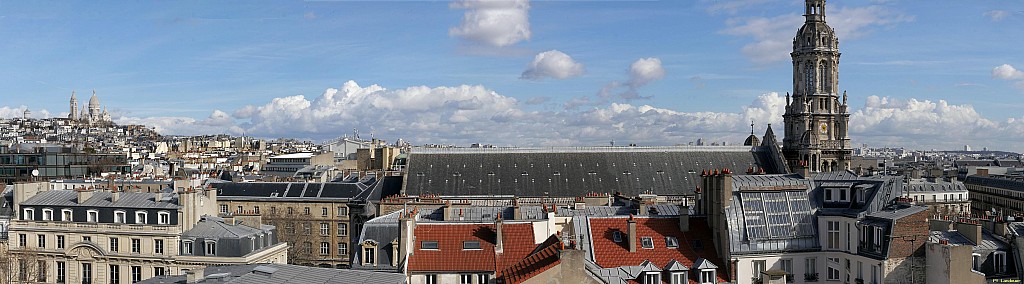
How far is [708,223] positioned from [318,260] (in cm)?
3972

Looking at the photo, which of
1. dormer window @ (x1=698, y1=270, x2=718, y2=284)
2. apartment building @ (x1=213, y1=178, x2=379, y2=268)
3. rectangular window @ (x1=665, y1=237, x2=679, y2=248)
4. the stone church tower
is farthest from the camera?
the stone church tower

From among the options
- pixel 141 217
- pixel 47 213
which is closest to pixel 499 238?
pixel 141 217

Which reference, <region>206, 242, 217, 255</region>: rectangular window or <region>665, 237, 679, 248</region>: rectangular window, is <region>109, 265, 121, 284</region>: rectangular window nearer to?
<region>206, 242, 217, 255</region>: rectangular window

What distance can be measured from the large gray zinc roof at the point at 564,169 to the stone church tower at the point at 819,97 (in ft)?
40.5

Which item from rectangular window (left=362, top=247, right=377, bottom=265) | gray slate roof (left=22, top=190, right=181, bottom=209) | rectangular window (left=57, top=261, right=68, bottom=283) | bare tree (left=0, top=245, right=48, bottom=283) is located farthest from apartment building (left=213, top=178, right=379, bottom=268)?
rectangular window (left=362, top=247, right=377, bottom=265)

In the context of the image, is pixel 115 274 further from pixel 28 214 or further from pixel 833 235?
Answer: pixel 833 235

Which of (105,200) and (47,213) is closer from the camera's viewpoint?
(105,200)

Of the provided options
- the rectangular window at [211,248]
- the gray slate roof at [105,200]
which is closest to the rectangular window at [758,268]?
the rectangular window at [211,248]

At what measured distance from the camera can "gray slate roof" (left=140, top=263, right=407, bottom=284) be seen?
25.2 metres

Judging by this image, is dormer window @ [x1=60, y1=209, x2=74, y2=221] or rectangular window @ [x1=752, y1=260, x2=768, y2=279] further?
dormer window @ [x1=60, y1=209, x2=74, y2=221]

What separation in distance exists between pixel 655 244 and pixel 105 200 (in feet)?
93.9

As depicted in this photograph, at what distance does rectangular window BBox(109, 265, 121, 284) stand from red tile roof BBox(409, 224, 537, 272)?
1946 cm

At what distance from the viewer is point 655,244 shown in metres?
33.4

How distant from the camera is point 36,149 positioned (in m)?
93.8
